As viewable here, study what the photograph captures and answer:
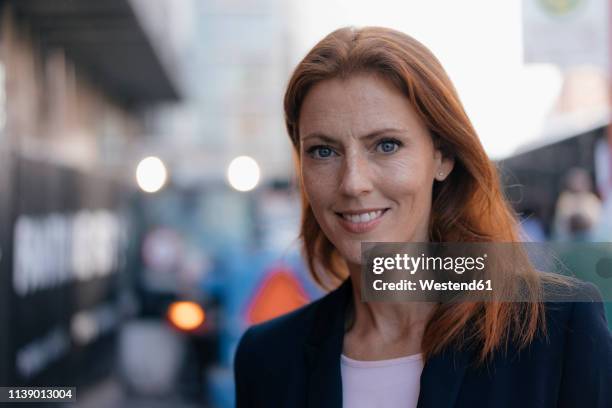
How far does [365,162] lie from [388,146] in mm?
51

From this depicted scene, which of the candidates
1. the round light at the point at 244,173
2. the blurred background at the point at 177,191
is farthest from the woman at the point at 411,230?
the round light at the point at 244,173

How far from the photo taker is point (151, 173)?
6629 mm

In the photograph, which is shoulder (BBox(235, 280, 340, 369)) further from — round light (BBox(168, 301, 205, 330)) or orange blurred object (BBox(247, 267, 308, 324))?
round light (BBox(168, 301, 205, 330))

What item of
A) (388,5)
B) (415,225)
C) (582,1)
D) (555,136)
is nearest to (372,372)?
(415,225)

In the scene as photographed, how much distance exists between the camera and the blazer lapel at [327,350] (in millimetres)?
1688

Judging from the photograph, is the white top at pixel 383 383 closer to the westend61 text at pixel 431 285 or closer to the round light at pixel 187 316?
the westend61 text at pixel 431 285

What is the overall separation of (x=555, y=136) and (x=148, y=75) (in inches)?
265

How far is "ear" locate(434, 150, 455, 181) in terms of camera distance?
5.59 ft

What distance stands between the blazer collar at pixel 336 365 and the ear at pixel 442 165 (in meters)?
0.33

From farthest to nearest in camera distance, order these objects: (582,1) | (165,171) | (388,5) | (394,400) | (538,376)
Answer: (165,171) < (582,1) < (388,5) < (394,400) < (538,376)

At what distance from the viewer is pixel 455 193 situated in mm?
1762

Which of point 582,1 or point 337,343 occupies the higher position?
point 582,1

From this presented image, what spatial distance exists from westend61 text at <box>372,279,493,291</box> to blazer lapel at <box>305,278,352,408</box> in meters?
0.19

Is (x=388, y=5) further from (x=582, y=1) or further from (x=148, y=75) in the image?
(x=148, y=75)
